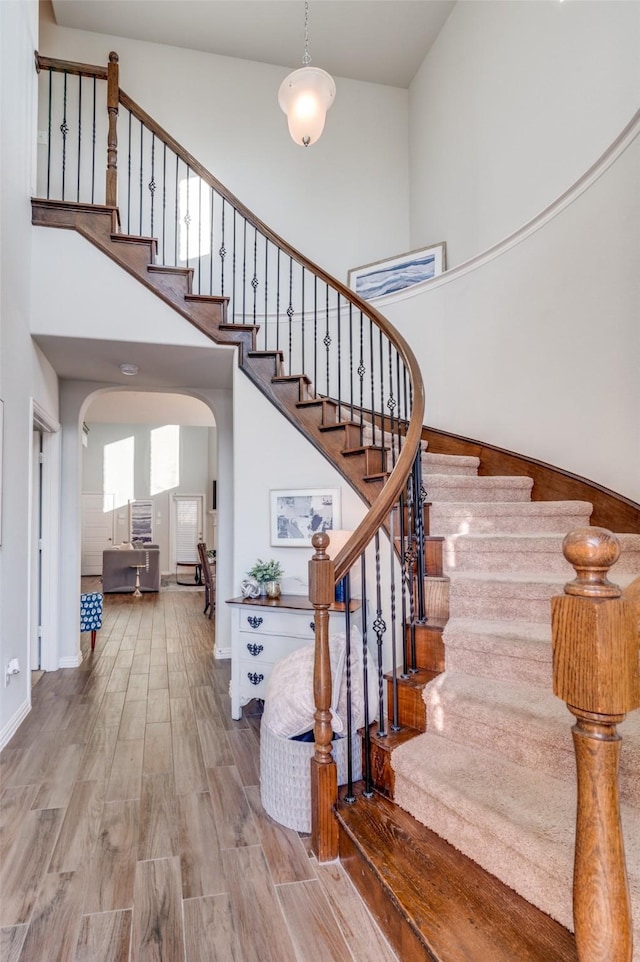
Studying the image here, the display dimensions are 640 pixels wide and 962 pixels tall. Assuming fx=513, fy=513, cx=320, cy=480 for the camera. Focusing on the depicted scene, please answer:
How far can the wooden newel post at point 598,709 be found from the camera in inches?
35.6

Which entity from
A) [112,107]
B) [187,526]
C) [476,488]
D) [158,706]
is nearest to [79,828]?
[158,706]

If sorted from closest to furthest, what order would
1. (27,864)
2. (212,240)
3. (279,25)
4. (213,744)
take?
(27,864) < (213,744) < (212,240) < (279,25)

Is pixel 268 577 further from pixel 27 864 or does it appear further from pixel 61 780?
pixel 27 864

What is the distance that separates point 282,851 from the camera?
2.05 meters

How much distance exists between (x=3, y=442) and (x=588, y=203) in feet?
12.5

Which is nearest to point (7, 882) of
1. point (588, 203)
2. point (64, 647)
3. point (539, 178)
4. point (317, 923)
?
point (317, 923)

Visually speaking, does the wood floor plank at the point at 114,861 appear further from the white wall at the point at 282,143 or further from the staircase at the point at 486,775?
the white wall at the point at 282,143

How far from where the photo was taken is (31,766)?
2.71 metres

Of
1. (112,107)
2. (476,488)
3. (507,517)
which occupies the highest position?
(112,107)

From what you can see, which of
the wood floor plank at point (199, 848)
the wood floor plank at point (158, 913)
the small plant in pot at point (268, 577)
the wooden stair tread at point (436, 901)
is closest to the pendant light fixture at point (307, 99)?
the small plant in pot at point (268, 577)

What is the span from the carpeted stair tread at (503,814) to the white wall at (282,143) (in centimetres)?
495

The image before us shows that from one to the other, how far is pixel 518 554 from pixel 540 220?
2.44 metres

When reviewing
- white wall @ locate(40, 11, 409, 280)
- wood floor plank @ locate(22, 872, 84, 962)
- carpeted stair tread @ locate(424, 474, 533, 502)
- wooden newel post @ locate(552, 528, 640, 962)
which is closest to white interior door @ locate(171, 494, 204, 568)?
white wall @ locate(40, 11, 409, 280)

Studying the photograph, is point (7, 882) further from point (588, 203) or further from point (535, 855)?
point (588, 203)
